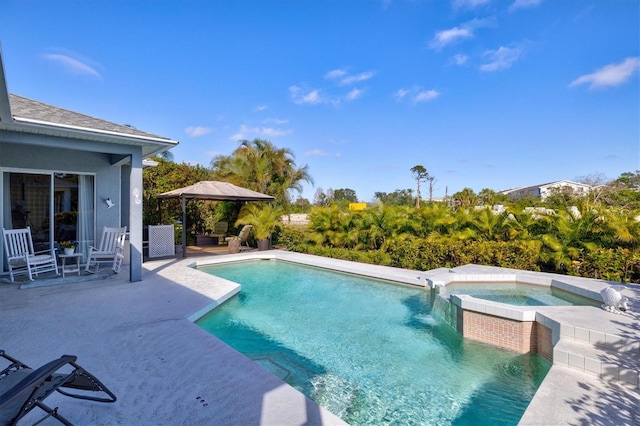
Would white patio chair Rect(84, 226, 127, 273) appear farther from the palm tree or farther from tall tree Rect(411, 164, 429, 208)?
tall tree Rect(411, 164, 429, 208)

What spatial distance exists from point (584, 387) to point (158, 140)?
27.9ft

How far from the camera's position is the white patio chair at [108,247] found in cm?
838

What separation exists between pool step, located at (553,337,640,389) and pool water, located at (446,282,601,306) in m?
2.31

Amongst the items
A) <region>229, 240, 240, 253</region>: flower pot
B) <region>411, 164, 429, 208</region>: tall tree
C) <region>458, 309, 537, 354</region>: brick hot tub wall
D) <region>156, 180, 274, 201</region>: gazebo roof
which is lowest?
<region>458, 309, 537, 354</region>: brick hot tub wall

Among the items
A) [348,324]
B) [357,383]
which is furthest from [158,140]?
[357,383]

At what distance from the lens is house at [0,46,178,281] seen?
636 centimetres

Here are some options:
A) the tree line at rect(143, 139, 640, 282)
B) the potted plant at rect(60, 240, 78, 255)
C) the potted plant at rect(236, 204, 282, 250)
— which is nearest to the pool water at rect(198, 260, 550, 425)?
the tree line at rect(143, 139, 640, 282)

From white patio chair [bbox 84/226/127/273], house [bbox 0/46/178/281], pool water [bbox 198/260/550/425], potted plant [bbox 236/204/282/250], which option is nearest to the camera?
pool water [bbox 198/260/550/425]

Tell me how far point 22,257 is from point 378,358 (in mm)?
8259

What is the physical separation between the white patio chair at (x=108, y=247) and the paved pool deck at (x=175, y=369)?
6.60 ft

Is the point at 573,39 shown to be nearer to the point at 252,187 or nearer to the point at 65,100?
the point at 252,187

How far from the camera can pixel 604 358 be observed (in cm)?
383

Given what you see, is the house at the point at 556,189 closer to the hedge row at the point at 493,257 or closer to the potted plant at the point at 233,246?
the hedge row at the point at 493,257

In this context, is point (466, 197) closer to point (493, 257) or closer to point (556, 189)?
point (556, 189)
